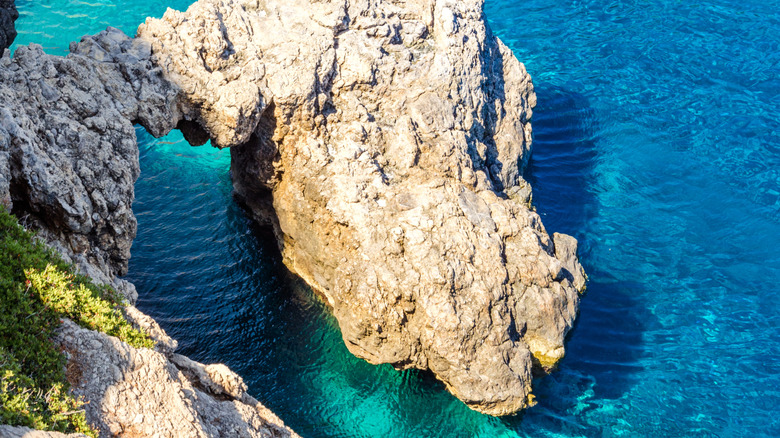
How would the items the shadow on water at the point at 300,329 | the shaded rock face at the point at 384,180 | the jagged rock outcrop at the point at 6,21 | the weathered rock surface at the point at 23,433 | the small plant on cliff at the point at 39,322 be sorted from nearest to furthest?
1. the weathered rock surface at the point at 23,433
2. the small plant on cliff at the point at 39,322
3. the jagged rock outcrop at the point at 6,21
4. the shaded rock face at the point at 384,180
5. the shadow on water at the point at 300,329

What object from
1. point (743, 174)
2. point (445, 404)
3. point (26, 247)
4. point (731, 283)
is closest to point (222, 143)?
point (26, 247)

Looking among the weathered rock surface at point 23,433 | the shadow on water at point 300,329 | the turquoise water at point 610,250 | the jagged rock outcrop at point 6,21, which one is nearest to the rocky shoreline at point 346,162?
→ the jagged rock outcrop at point 6,21

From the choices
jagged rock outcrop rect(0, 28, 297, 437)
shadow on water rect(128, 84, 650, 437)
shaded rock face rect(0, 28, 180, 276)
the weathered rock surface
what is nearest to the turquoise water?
shadow on water rect(128, 84, 650, 437)

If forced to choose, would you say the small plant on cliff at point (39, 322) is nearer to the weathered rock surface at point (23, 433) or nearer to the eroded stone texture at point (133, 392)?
the eroded stone texture at point (133, 392)

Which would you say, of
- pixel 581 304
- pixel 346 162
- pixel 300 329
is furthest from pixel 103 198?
pixel 581 304

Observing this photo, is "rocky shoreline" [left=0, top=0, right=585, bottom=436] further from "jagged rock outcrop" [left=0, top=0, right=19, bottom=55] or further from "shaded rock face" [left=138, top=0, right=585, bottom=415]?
"jagged rock outcrop" [left=0, top=0, right=19, bottom=55]

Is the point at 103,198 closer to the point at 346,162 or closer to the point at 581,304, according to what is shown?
the point at 346,162

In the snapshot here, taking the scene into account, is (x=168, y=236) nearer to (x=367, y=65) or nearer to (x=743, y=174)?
(x=367, y=65)
